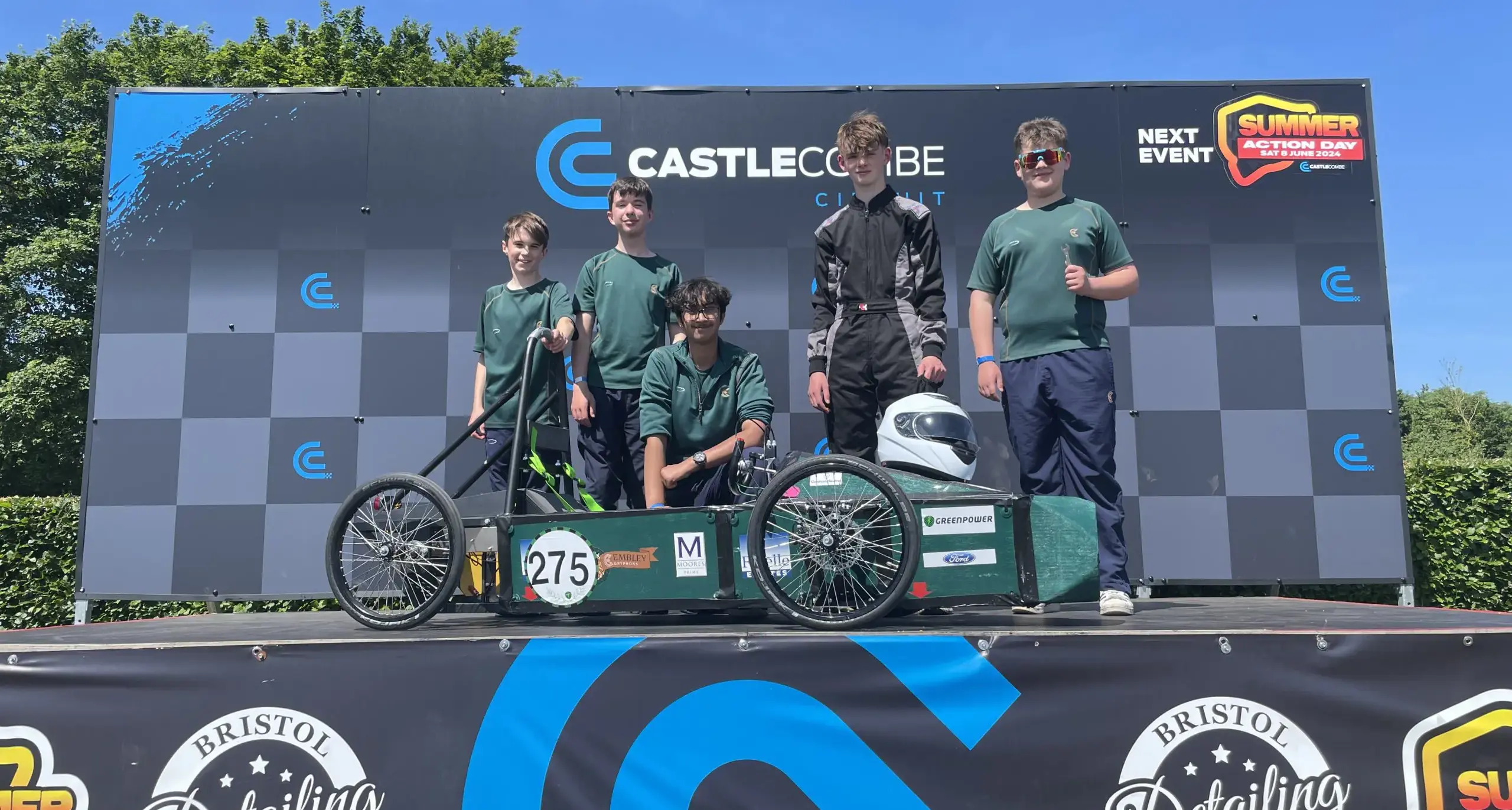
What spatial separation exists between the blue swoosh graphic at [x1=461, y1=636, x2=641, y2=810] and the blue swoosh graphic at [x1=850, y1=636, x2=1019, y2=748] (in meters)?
0.73

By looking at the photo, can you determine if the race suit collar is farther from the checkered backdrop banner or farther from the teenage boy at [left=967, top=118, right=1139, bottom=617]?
the checkered backdrop banner

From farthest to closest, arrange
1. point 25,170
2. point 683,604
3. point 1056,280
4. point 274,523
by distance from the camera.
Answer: point 25,170 → point 274,523 → point 1056,280 → point 683,604

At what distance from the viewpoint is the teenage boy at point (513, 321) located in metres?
3.93

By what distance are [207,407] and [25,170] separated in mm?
17184

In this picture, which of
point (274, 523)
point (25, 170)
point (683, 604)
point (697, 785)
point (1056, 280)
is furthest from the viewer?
point (25, 170)

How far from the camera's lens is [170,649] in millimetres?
2404

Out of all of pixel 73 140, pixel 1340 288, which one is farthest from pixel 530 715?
pixel 73 140

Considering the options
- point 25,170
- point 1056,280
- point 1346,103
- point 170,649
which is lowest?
point 170,649

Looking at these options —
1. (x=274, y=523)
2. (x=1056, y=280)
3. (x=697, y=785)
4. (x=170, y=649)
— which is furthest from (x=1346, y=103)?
(x=274, y=523)

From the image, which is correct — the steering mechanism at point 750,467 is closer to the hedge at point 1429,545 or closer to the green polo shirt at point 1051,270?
the green polo shirt at point 1051,270

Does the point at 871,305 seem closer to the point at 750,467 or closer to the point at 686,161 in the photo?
the point at 750,467

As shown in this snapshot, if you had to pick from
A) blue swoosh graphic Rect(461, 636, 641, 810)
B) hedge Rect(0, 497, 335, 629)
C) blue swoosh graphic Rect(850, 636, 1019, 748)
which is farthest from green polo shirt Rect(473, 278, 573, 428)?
hedge Rect(0, 497, 335, 629)

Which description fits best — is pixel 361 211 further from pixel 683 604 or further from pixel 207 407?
pixel 683 604

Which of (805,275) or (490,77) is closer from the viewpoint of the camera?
(805,275)
